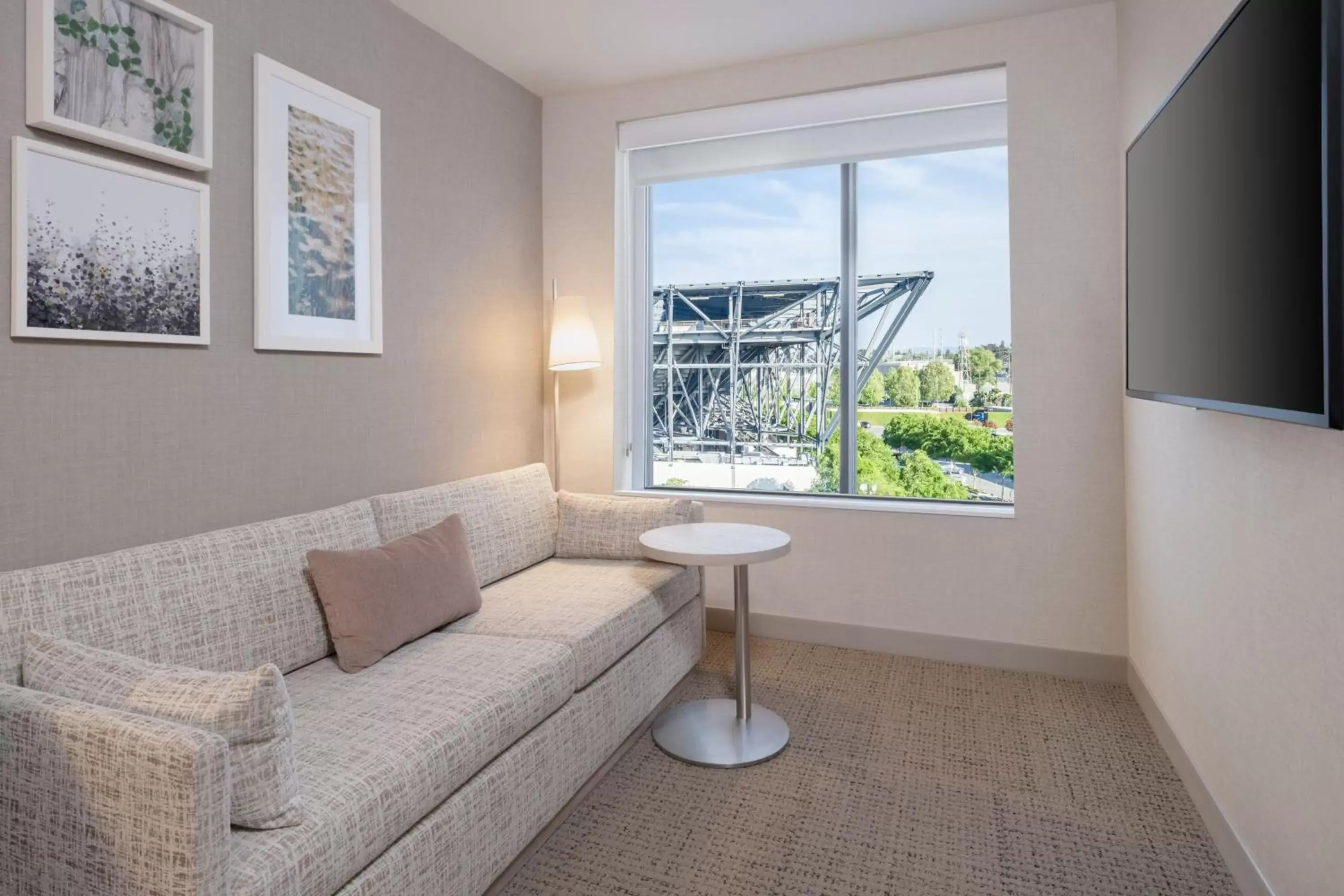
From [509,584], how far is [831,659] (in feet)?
4.63

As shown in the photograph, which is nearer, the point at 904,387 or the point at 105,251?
the point at 105,251

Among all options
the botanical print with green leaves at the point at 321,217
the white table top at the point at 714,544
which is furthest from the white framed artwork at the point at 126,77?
the white table top at the point at 714,544

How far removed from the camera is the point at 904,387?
3584 millimetres

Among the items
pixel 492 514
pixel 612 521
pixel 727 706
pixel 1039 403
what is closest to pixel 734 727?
pixel 727 706

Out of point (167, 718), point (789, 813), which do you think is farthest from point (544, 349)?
point (167, 718)

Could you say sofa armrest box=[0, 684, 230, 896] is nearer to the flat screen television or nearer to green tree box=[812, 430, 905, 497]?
the flat screen television

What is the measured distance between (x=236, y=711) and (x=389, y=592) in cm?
92

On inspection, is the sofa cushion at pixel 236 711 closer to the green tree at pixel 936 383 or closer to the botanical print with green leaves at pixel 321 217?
the botanical print with green leaves at pixel 321 217

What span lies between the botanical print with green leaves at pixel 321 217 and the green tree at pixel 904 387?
2304mm

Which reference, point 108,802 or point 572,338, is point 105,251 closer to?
point 108,802

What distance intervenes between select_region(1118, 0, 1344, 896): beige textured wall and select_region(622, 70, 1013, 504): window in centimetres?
77

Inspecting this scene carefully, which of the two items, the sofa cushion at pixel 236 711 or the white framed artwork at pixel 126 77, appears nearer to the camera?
the sofa cushion at pixel 236 711

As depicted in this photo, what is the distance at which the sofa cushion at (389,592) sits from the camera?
206cm

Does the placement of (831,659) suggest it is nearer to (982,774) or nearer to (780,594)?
(780,594)
